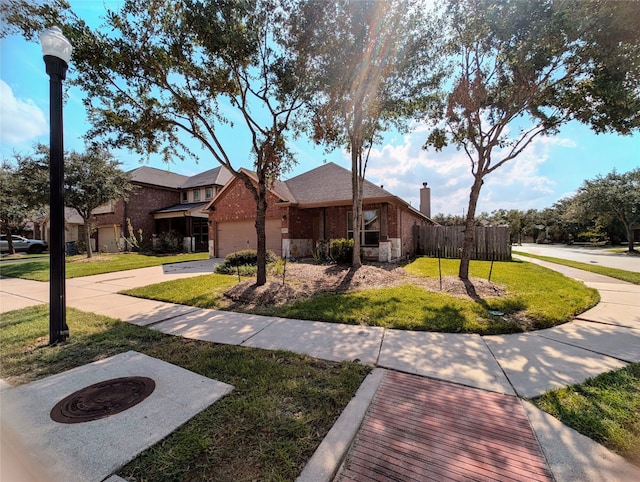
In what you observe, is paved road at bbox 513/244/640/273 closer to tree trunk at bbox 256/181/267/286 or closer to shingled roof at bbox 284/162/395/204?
shingled roof at bbox 284/162/395/204

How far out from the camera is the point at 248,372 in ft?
10.5

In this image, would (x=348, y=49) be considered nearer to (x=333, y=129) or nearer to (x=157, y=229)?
(x=333, y=129)

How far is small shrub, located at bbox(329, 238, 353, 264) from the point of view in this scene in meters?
11.2

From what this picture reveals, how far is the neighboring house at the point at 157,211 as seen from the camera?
71.2 ft

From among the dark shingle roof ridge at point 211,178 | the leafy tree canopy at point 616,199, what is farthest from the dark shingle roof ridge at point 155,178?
the leafy tree canopy at point 616,199

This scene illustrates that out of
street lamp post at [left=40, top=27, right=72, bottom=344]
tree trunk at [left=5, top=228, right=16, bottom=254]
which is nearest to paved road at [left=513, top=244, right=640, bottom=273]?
street lamp post at [left=40, top=27, right=72, bottom=344]

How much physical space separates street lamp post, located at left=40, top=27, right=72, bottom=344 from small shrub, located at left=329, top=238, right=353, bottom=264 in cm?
864

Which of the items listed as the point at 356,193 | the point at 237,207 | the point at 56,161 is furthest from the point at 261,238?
the point at 237,207

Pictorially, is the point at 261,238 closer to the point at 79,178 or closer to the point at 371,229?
the point at 371,229

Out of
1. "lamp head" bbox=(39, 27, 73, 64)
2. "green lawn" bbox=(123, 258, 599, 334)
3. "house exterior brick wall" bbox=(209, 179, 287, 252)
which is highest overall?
"lamp head" bbox=(39, 27, 73, 64)

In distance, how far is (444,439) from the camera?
2158mm

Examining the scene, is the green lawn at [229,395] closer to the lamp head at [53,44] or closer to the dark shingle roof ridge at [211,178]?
the lamp head at [53,44]

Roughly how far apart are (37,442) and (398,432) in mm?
2819

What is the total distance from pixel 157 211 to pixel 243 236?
11529mm
